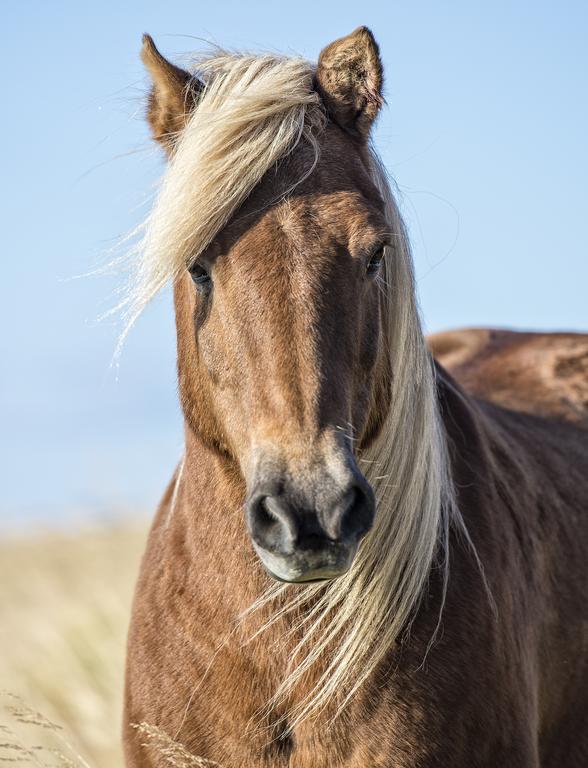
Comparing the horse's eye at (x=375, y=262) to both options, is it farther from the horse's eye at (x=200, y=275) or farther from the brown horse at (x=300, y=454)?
the horse's eye at (x=200, y=275)

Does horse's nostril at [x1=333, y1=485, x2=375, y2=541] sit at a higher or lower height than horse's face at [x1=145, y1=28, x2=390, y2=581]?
lower

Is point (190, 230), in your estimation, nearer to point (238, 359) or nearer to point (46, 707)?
point (238, 359)

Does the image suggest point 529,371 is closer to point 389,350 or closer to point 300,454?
point 389,350

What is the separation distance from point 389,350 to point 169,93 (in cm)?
105

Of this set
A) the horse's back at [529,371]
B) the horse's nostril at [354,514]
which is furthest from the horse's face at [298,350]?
the horse's back at [529,371]

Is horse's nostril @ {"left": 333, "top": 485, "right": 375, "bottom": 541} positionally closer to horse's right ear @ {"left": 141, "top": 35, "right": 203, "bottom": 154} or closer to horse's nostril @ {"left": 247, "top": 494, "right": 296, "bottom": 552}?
horse's nostril @ {"left": 247, "top": 494, "right": 296, "bottom": 552}

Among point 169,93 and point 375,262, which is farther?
point 169,93

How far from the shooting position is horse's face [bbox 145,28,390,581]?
2371 millimetres

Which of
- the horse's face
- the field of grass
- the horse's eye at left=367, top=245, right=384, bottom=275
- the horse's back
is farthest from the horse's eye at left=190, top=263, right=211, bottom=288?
the horse's back

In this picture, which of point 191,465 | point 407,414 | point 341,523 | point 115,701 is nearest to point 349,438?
point 341,523

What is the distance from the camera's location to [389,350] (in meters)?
3.04

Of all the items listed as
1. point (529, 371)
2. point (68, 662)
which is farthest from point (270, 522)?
point (68, 662)

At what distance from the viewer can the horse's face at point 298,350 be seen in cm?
237

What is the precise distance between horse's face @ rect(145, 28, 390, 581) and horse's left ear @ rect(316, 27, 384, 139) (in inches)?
3.9
